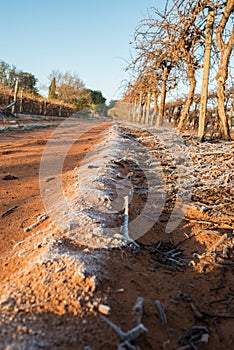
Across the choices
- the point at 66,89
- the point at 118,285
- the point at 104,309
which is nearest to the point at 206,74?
the point at 118,285

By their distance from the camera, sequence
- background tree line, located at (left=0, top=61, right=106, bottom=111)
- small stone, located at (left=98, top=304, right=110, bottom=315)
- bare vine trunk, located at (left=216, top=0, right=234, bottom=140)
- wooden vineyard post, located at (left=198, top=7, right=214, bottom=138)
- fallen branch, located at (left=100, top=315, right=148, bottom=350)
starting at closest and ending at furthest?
1. fallen branch, located at (left=100, top=315, right=148, bottom=350)
2. small stone, located at (left=98, top=304, right=110, bottom=315)
3. bare vine trunk, located at (left=216, top=0, right=234, bottom=140)
4. wooden vineyard post, located at (left=198, top=7, right=214, bottom=138)
5. background tree line, located at (left=0, top=61, right=106, bottom=111)

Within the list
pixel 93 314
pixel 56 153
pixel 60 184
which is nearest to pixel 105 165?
pixel 60 184

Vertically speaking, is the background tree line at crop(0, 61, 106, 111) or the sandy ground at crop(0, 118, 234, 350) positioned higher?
the background tree line at crop(0, 61, 106, 111)

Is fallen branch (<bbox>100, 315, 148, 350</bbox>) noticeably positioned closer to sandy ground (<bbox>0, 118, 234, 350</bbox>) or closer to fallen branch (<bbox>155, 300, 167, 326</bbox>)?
sandy ground (<bbox>0, 118, 234, 350</bbox>)

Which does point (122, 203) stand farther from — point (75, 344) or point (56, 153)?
point (56, 153)

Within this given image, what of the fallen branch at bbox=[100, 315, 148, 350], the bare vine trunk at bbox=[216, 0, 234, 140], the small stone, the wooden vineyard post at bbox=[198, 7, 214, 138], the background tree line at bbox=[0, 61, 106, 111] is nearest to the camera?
the fallen branch at bbox=[100, 315, 148, 350]

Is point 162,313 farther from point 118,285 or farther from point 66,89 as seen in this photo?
point 66,89

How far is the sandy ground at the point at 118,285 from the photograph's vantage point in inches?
44.9

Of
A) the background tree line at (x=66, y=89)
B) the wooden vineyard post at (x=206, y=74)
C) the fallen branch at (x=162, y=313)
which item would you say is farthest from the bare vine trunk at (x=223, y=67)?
the background tree line at (x=66, y=89)

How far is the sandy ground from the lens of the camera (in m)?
1.14

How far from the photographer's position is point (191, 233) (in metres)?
Result: 2.36

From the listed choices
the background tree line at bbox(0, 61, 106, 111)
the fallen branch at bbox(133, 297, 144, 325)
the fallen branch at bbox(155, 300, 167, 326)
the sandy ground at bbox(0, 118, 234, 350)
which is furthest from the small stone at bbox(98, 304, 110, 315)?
the background tree line at bbox(0, 61, 106, 111)

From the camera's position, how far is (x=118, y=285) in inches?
58.6

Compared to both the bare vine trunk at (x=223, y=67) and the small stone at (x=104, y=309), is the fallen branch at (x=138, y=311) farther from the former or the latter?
the bare vine trunk at (x=223, y=67)
